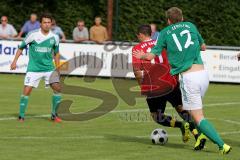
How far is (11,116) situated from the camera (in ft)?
58.1

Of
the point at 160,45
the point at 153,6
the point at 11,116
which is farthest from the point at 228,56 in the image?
the point at 160,45

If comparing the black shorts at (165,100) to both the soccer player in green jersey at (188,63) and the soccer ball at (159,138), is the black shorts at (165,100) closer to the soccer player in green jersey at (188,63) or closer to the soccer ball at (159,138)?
the soccer ball at (159,138)

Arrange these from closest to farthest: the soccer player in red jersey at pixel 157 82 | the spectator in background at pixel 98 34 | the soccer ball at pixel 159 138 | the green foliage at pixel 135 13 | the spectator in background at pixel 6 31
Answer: the soccer ball at pixel 159 138 < the soccer player in red jersey at pixel 157 82 < the spectator in background at pixel 6 31 < the spectator in background at pixel 98 34 < the green foliage at pixel 135 13

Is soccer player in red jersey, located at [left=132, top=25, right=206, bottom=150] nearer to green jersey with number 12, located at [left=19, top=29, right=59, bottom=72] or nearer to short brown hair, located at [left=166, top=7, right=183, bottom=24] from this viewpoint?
short brown hair, located at [left=166, top=7, right=183, bottom=24]

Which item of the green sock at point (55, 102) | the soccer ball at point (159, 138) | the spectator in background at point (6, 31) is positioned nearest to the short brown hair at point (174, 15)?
the soccer ball at point (159, 138)

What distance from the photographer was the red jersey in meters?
14.0

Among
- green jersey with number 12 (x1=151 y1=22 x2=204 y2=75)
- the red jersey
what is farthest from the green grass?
green jersey with number 12 (x1=151 y1=22 x2=204 y2=75)

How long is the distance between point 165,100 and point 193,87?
1.65 m

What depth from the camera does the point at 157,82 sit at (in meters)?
14.3

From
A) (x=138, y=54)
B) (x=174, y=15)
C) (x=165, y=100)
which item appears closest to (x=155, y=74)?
(x=165, y=100)

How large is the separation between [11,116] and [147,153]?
561 centimetres

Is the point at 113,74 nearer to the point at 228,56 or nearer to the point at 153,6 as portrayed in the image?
the point at 228,56

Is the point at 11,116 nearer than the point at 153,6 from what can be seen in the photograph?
Yes

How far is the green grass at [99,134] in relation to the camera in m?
12.6
